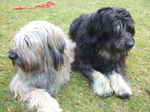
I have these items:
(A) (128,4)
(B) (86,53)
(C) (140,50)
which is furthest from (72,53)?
(A) (128,4)

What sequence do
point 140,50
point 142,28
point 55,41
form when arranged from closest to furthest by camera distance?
point 55,41 → point 140,50 → point 142,28

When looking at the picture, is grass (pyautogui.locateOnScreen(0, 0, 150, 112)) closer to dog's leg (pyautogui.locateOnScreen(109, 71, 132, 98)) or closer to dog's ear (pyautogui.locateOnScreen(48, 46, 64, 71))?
dog's leg (pyautogui.locateOnScreen(109, 71, 132, 98))

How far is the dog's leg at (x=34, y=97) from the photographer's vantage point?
3092mm

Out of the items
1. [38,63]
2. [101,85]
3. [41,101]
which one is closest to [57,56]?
Answer: [38,63]

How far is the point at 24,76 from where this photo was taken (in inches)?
129

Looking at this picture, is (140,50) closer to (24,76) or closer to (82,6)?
(24,76)

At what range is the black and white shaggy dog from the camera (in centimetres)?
334

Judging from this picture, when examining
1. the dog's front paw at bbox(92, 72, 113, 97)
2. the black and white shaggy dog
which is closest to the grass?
the dog's front paw at bbox(92, 72, 113, 97)

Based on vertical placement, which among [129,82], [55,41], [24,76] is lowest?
[129,82]

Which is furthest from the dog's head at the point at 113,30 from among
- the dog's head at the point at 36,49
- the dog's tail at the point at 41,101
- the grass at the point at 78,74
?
the dog's tail at the point at 41,101

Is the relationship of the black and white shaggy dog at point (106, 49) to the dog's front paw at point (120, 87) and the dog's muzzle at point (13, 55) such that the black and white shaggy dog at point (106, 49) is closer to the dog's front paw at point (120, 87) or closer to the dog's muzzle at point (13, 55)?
the dog's front paw at point (120, 87)

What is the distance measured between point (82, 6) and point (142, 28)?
9.81 feet

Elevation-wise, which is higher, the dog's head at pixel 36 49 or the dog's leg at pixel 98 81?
the dog's head at pixel 36 49

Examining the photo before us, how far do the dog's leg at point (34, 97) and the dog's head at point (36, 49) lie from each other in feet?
1.36
